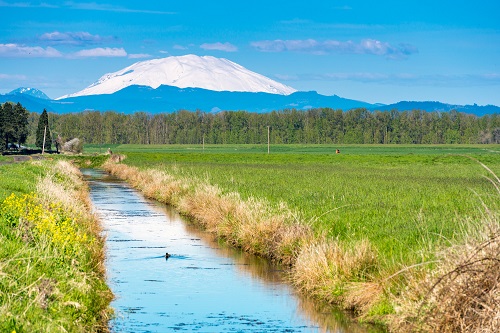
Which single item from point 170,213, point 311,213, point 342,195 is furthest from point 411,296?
point 170,213

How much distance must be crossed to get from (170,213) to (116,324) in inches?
872

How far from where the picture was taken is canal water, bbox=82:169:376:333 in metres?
16.1

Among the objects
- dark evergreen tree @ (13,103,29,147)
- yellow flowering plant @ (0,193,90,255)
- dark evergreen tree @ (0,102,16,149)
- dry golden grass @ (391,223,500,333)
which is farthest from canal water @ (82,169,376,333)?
dark evergreen tree @ (13,103,29,147)

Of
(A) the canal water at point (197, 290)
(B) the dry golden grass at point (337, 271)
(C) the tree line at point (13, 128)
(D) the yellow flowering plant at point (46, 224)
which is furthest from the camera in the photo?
(C) the tree line at point (13, 128)

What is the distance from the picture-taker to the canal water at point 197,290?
635 inches

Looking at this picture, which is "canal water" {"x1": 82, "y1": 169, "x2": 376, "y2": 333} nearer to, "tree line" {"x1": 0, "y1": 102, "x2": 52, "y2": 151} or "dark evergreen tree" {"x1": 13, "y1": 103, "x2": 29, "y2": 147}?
"tree line" {"x1": 0, "y1": 102, "x2": 52, "y2": 151}

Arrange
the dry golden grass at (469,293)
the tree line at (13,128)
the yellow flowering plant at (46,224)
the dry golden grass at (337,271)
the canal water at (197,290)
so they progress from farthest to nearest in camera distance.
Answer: the tree line at (13,128) → the dry golden grass at (337,271) → the yellow flowering plant at (46,224) → the canal water at (197,290) → the dry golden grass at (469,293)

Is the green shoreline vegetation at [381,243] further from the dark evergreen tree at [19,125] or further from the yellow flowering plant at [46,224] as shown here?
the dark evergreen tree at [19,125]

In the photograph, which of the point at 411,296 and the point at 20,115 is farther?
the point at 20,115

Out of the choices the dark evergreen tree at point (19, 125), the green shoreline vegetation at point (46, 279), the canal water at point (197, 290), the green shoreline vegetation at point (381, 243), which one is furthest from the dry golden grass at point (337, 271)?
the dark evergreen tree at point (19, 125)

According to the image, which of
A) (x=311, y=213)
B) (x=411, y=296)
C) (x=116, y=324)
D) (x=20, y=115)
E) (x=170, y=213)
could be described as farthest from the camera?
(x=20, y=115)

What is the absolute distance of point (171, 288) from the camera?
19.6 meters

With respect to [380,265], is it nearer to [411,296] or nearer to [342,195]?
[411,296]

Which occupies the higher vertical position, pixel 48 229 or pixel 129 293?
pixel 48 229
